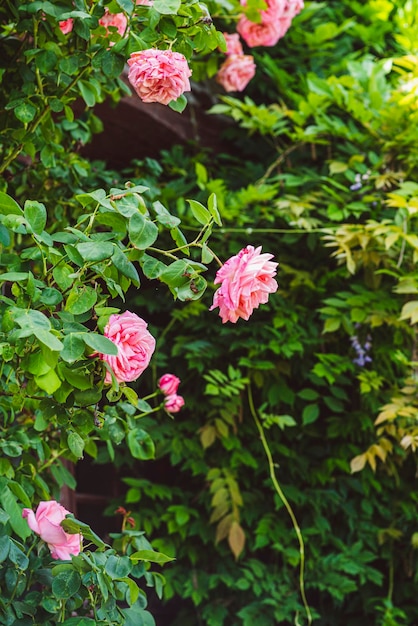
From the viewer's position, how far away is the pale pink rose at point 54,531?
1354 mm

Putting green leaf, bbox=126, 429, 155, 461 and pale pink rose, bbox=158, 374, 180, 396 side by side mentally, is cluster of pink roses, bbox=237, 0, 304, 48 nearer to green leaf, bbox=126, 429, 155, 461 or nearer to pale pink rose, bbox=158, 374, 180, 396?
pale pink rose, bbox=158, 374, 180, 396

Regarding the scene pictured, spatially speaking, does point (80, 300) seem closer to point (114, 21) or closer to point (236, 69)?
point (114, 21)

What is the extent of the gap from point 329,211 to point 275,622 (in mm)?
1119

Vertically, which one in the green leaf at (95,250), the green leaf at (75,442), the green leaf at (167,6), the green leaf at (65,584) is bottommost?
the green leaf at (65,584)

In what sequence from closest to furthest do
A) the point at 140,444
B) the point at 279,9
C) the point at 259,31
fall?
1. the point at 140,444
2. the point at 279,9
3. the point at 259,31

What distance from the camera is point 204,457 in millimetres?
2404

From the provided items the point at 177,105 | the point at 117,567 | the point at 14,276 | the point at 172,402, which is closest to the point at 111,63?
the point at 177,105

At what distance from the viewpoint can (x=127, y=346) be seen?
1189 millimetres

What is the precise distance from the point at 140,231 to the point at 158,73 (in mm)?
251

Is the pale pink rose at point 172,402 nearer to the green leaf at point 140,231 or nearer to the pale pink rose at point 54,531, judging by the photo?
the pale pink rose at point 54,531

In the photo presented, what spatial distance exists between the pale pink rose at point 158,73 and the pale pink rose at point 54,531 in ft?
2.17

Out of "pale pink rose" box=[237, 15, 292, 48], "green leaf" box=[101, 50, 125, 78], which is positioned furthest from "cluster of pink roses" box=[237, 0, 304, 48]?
"green leaf" box=[101, 50, 125, 78]

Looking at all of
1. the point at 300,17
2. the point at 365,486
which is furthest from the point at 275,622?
the point at 300,17

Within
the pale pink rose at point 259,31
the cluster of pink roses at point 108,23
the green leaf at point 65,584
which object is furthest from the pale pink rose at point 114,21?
the green leaf at point 65,584
